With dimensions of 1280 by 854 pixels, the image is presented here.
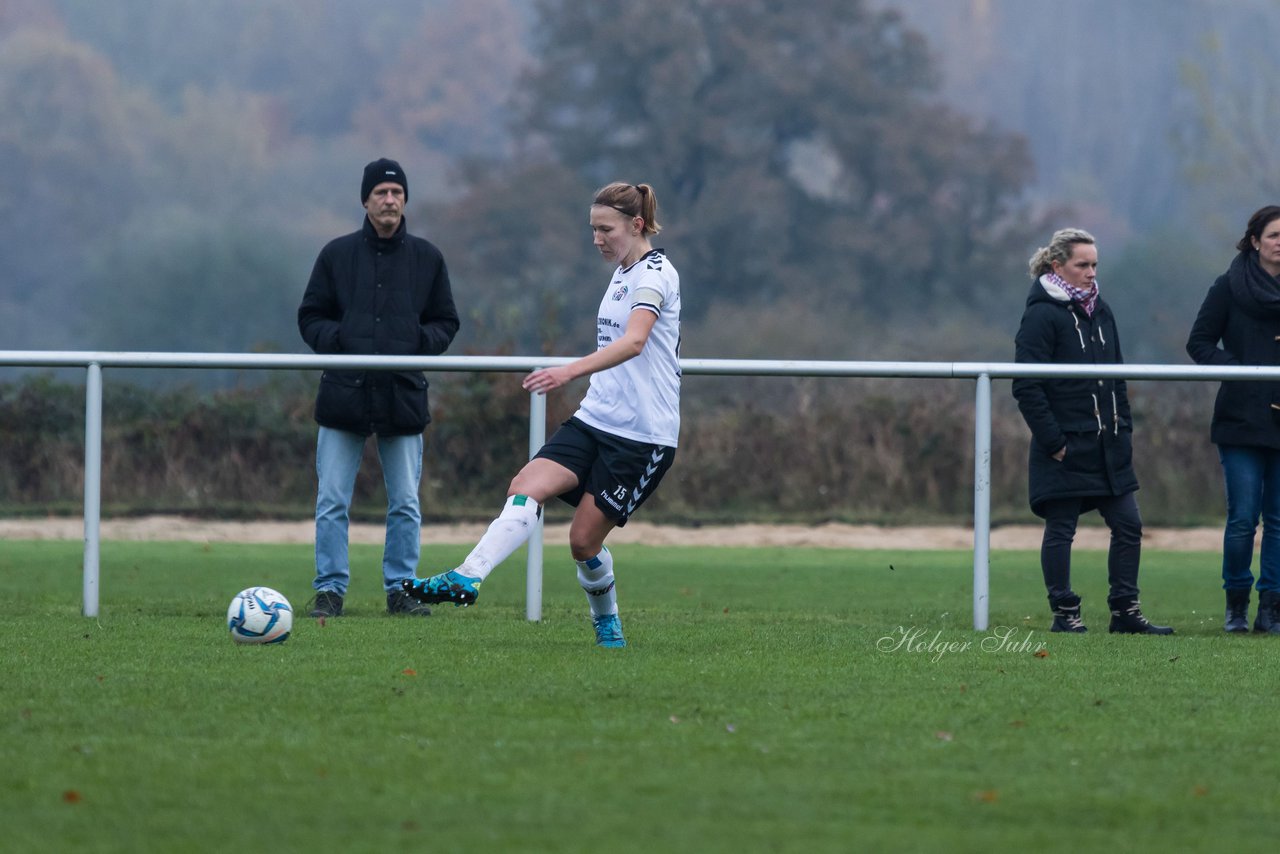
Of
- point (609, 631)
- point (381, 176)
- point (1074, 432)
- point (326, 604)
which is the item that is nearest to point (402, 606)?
point (326, 604)

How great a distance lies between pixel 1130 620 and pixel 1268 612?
2.13ft

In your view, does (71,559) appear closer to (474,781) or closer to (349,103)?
(474,781)

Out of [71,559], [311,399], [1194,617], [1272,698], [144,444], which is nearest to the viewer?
[1272,698]

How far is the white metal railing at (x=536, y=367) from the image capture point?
7.33m

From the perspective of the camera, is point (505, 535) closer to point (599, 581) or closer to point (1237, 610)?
point (599, 581)

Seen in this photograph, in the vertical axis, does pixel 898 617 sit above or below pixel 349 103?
below

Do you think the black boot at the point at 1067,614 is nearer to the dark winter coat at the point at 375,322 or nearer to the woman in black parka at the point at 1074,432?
the woman in black parka at the point at 1074,432

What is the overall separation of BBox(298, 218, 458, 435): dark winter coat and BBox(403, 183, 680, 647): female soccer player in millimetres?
1755

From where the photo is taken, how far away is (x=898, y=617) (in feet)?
27.3

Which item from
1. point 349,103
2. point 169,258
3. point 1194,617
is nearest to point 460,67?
point 349,103

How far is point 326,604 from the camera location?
773cm

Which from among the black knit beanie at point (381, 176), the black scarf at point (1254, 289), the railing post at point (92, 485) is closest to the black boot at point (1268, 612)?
the black scarf at point (1254, 289)

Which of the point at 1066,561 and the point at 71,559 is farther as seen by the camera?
the point at 71,559

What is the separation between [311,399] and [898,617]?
38.5 ft
